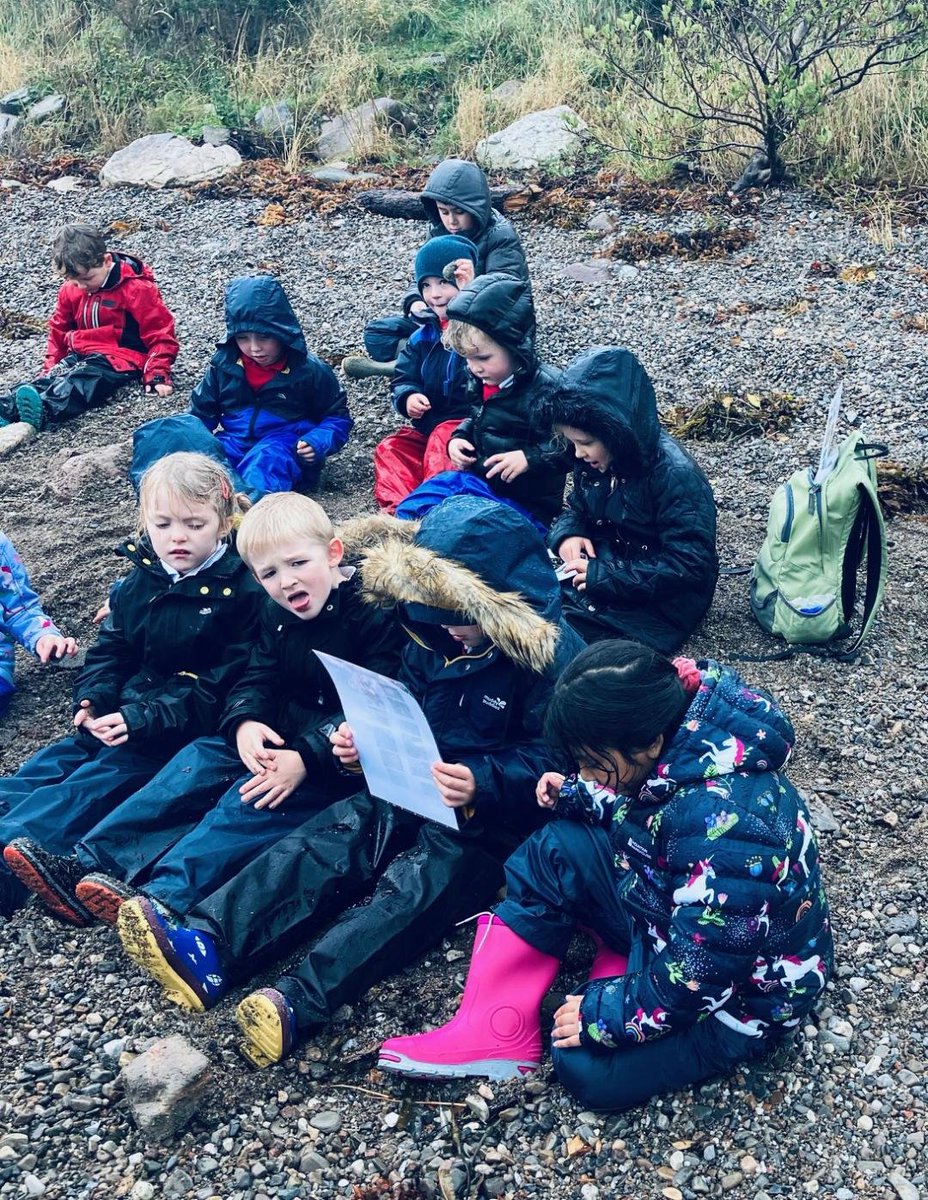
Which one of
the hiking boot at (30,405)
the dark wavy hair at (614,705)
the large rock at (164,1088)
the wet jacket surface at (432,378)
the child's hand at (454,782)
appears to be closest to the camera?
the dark wavy hair at (614,705)

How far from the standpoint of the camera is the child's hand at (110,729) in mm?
3803

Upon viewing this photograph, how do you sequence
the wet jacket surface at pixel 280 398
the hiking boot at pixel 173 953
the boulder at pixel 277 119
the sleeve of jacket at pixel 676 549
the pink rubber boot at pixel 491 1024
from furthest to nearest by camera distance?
the boulder at pixel 277 119, the wet jacket surface at pixel 280 398, the sleeve of jacket at pixel 676 549, the hiking boot at pixel 173 953, the pink rubber boot at pixel 491 1024

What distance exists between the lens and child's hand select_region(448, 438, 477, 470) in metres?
5.05

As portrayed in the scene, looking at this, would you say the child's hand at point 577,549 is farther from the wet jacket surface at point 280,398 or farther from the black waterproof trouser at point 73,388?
the black waterproof trouser at point 73,388

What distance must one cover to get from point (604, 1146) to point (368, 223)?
828 centimetres

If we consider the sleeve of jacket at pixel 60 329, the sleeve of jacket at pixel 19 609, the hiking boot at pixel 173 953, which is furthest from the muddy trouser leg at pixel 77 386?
the hiking boot at pixel 173 953

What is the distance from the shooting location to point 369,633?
3750 mm

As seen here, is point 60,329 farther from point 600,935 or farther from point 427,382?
point 600,935

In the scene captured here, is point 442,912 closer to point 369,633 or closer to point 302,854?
point 302,854

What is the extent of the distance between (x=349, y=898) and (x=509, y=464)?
6.79 feet

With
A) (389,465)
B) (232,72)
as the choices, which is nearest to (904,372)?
(389,465)

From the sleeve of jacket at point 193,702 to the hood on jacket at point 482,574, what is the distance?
2.45 feet

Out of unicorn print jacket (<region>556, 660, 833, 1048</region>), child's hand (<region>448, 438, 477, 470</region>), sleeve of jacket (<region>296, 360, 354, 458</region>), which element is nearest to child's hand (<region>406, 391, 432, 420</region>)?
sleeve of jacket (<region>296, 360, 354, 458</region>)

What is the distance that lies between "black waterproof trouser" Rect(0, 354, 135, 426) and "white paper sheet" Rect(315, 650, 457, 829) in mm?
4586
